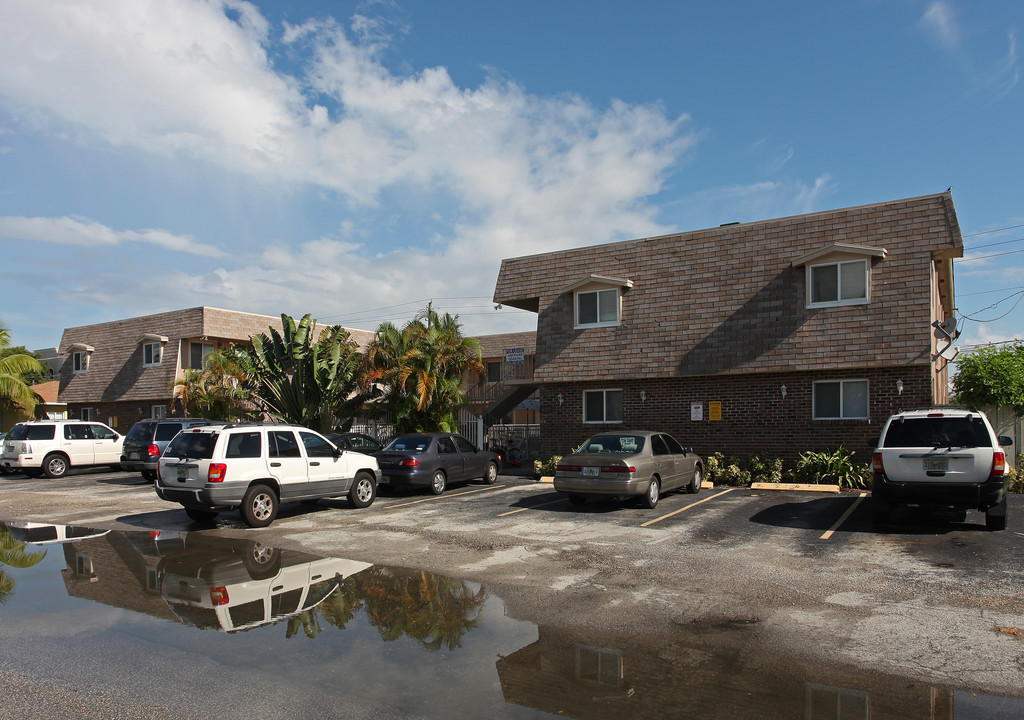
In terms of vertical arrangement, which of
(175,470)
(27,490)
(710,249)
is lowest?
(27,490)

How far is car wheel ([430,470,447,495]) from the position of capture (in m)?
16.5

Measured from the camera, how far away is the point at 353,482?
14211mm

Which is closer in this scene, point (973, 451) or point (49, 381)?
point (973, 451)

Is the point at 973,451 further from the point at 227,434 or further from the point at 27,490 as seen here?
the point at 27,490

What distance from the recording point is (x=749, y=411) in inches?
733

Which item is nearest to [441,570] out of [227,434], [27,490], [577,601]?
[577,601]

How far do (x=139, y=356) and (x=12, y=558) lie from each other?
26445 mm

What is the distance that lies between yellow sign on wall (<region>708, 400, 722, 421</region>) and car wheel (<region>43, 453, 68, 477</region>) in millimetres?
20065

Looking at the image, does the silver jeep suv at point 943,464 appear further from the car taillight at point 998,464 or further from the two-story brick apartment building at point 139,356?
the two-story brick apartment building at point 139,356

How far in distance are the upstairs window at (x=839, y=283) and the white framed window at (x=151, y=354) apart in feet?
92.6

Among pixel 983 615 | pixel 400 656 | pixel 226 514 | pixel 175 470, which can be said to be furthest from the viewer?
pixel 226 514

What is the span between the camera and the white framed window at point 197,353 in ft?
106

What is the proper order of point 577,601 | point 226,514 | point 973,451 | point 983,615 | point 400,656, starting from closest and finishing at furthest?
point 400,656 < point 983,615 < point 577,601 < point 973,451 < point 226,514

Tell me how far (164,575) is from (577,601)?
16.6 ft
